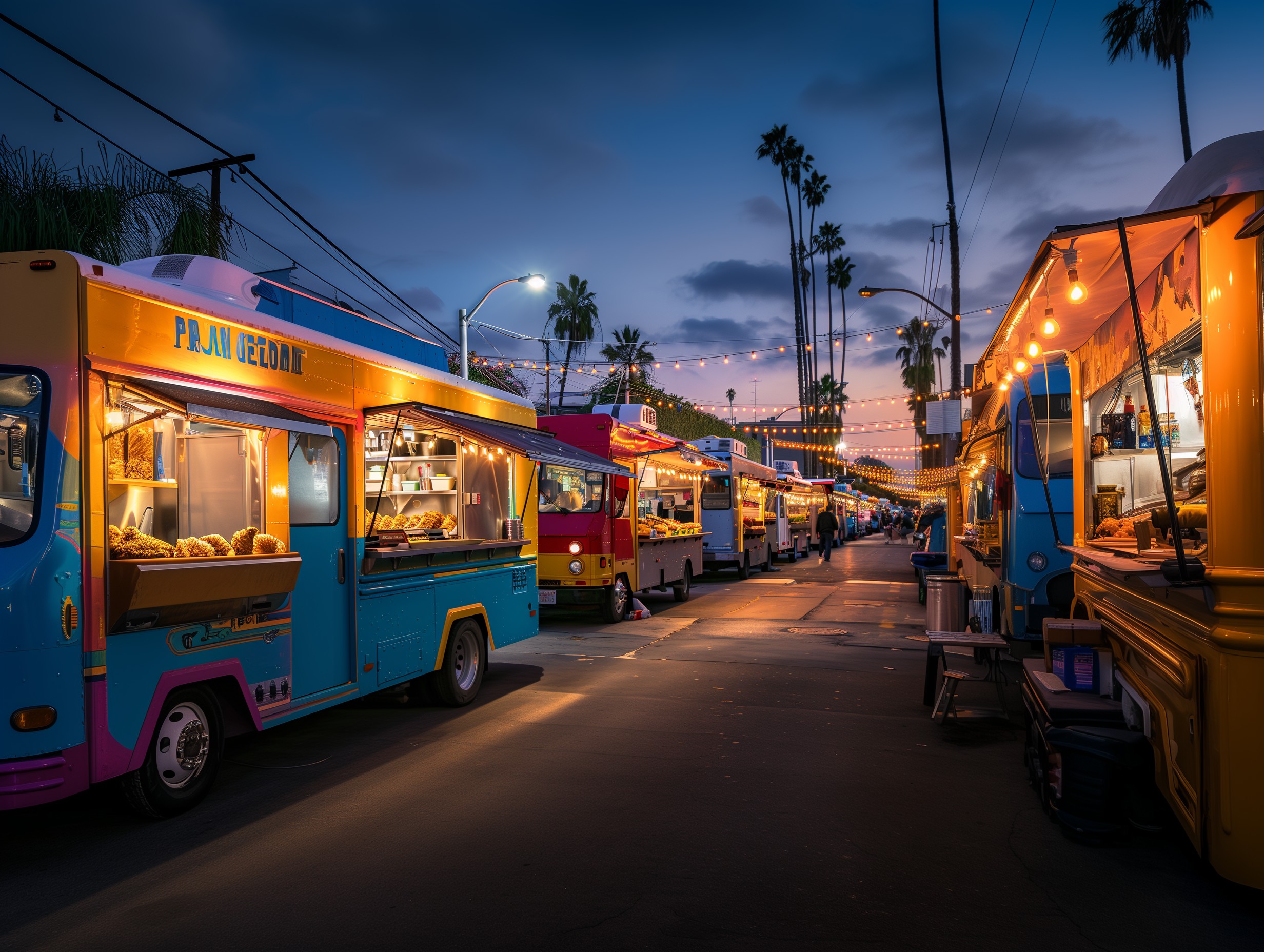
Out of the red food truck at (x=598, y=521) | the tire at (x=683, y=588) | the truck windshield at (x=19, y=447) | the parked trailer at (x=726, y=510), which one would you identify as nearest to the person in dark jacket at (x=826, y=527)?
the parked trailer at (x=726, y=510)

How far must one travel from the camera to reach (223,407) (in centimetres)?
492

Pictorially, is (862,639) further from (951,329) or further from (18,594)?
(951,329)

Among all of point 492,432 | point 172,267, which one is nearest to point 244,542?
point 172,267

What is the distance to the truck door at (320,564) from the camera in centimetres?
590

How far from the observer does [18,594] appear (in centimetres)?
394

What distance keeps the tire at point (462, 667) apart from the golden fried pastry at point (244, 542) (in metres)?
2.62

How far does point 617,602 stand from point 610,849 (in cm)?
934

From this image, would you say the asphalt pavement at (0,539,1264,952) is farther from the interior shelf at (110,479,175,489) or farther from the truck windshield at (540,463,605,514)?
the truck windshield at (540,463,605,514)

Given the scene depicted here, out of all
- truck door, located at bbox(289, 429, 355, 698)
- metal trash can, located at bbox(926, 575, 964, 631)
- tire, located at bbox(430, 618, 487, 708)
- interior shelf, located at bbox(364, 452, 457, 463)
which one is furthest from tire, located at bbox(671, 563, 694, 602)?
truck door, located at bbox(289, 429, 355, 698)

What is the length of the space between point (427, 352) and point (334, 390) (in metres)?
2.15

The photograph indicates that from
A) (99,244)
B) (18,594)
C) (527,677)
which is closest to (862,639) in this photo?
(527,677)

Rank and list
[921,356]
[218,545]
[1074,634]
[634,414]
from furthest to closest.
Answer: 1. [921,356]
2. [634,414]
3. [1074,634]
4. [218,545]

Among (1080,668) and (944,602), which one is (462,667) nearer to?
(1080,668)

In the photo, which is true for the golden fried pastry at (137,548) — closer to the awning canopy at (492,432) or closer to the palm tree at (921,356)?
the awning canopy at (492,432)
